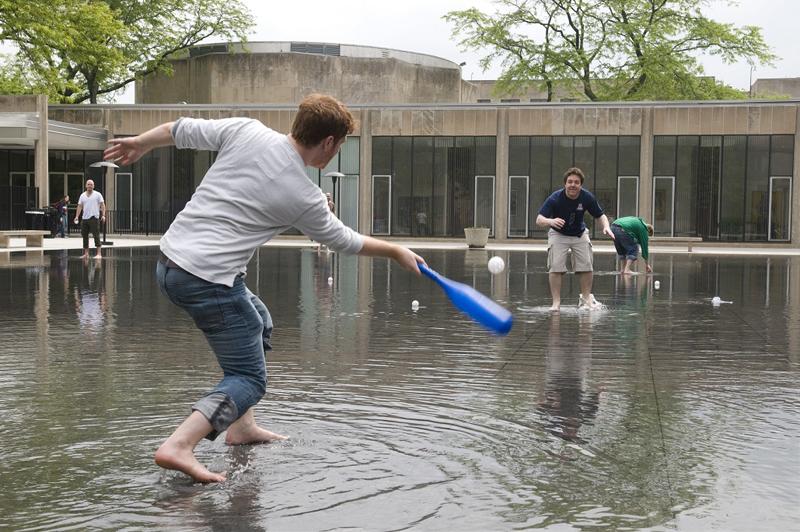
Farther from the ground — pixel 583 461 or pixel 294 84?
pixel 294 84

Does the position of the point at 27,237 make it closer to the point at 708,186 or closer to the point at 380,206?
the point at 380,206

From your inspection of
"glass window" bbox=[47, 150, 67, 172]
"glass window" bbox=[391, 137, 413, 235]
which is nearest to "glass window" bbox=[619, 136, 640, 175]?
"glass window" bbox=[391, 137, 413, 235]

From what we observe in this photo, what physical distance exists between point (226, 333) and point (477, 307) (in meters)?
1.17

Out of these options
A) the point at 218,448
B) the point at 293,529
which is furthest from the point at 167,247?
the point at 293,529

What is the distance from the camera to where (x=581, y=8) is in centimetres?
5394

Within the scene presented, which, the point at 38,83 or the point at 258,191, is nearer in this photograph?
the point at 258,191

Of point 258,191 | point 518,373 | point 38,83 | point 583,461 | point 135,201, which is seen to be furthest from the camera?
point 38,83

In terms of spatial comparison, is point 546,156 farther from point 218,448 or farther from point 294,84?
point 218,448

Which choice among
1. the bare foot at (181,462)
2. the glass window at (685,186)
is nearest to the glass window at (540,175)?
the glass window at (685,186)

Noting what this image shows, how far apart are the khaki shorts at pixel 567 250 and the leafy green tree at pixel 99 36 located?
33.8m

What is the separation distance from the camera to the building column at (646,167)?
44.3 metres

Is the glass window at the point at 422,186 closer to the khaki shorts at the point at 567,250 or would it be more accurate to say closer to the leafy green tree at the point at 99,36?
the leafy green tree at the point at 99,36

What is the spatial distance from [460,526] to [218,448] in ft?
5.69

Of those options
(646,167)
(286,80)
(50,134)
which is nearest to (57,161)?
(50,134)
